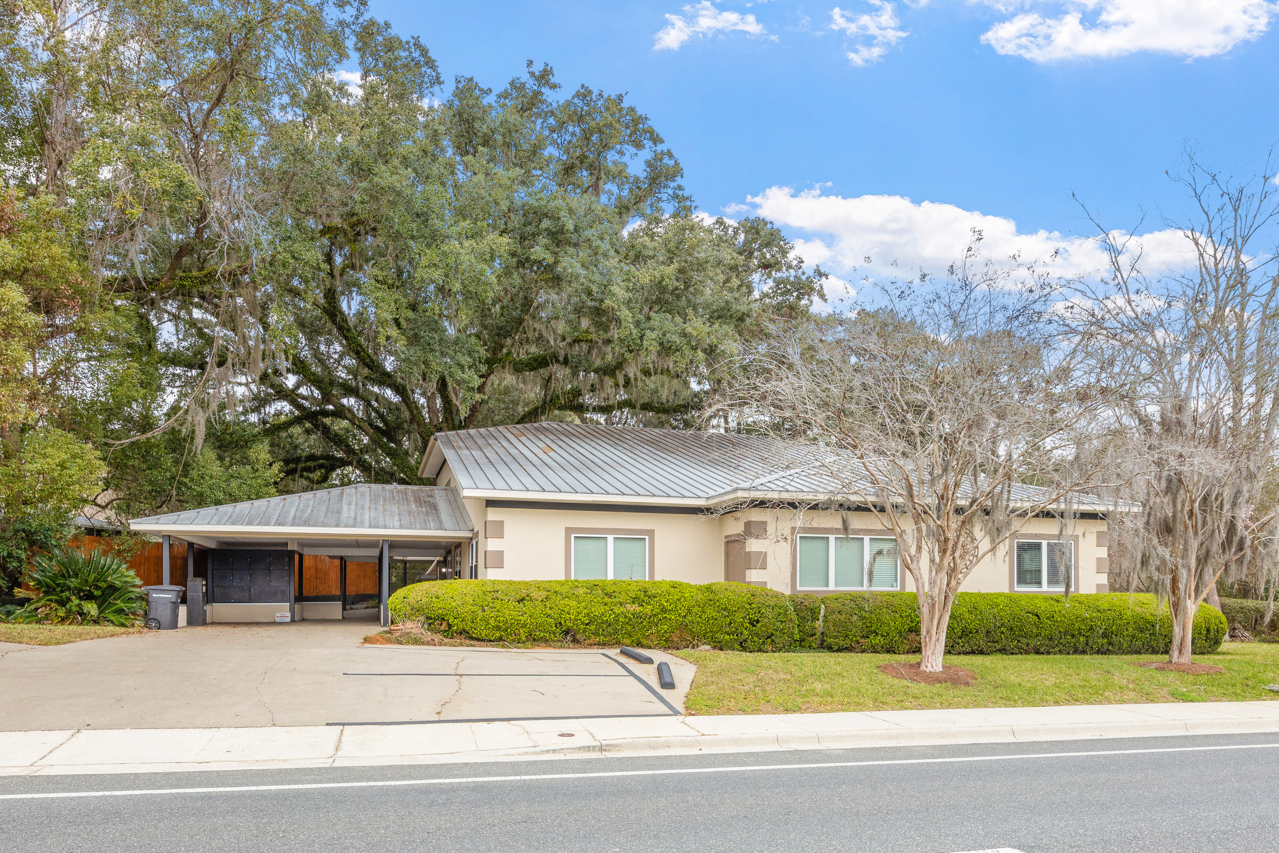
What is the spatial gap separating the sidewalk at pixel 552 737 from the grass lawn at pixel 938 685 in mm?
563

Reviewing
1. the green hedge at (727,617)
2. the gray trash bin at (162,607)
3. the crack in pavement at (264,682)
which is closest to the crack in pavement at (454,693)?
the crack in pavement at (264,682)

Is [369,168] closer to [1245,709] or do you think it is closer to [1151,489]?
[1151,489]

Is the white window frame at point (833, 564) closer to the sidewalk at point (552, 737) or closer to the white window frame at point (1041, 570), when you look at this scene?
the white window frame at point (1041, 570)

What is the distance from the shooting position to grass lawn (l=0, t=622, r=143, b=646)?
14.3 metres

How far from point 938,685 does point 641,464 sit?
9927 millimetres

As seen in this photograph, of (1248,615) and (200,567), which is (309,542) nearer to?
(200,567)

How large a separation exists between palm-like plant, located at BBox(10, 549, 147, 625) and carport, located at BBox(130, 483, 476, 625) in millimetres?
897

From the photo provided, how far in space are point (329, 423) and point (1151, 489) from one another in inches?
1003

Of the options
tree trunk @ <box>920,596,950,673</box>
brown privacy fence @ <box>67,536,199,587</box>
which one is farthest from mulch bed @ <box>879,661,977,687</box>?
brown privacy fence @ <box>67,536,199,587</box>

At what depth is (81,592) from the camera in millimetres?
17344

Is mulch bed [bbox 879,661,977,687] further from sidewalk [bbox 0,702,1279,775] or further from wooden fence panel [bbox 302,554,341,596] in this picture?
wooden fence panel [bbox 302,554,341,596]

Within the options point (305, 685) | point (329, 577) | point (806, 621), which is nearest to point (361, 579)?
point (329, 577)

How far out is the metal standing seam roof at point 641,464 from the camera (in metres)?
16.4

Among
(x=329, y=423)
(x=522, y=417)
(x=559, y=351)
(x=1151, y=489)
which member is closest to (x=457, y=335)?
(x=559, y=351)
